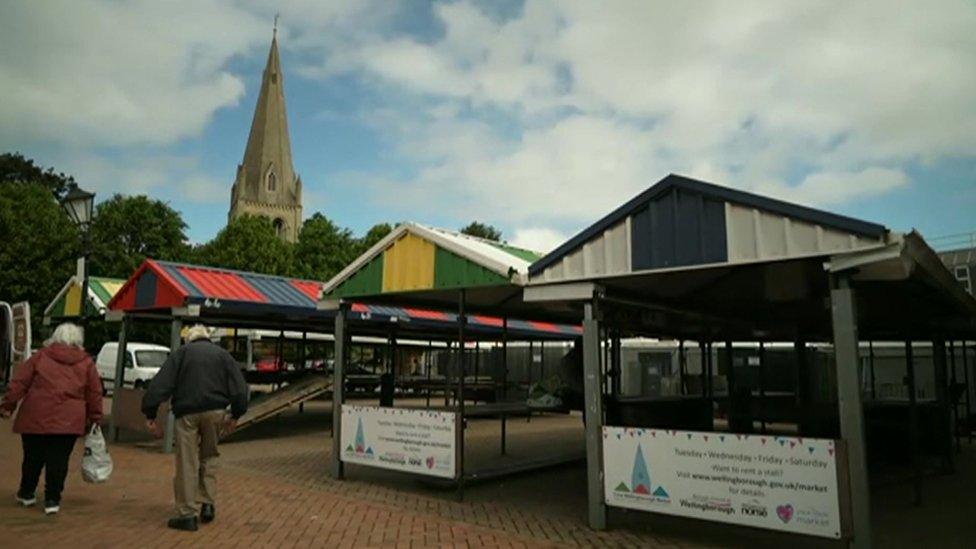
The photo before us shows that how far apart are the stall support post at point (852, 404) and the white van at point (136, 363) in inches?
947

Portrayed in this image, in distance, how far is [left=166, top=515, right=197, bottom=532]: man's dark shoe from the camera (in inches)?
245

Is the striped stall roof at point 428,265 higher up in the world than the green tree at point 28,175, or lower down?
lower down

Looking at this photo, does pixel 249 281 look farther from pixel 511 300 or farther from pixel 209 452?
pixel 209 452

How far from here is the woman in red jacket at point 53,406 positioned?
6.37 m

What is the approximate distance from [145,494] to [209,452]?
2189 millimetres

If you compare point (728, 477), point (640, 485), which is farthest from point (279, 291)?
point (728, 477)

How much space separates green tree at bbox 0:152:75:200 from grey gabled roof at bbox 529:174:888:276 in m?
45.0

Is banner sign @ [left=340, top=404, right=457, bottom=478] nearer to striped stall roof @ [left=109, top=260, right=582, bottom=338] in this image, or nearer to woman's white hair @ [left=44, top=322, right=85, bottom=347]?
striped stall roof @ [left=109, top=260, right=582, bottom=338]

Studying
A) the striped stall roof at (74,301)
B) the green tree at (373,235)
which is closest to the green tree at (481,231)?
the green tree at (373,235)

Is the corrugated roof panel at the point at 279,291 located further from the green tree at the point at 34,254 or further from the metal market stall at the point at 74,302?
the green tree at the point at 34,254

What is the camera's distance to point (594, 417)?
674 centimetres

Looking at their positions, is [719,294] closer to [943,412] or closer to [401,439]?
[401,439]

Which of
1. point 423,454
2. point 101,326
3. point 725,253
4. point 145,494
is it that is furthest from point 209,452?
point 101,326

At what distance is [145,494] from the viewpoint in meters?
7.90
